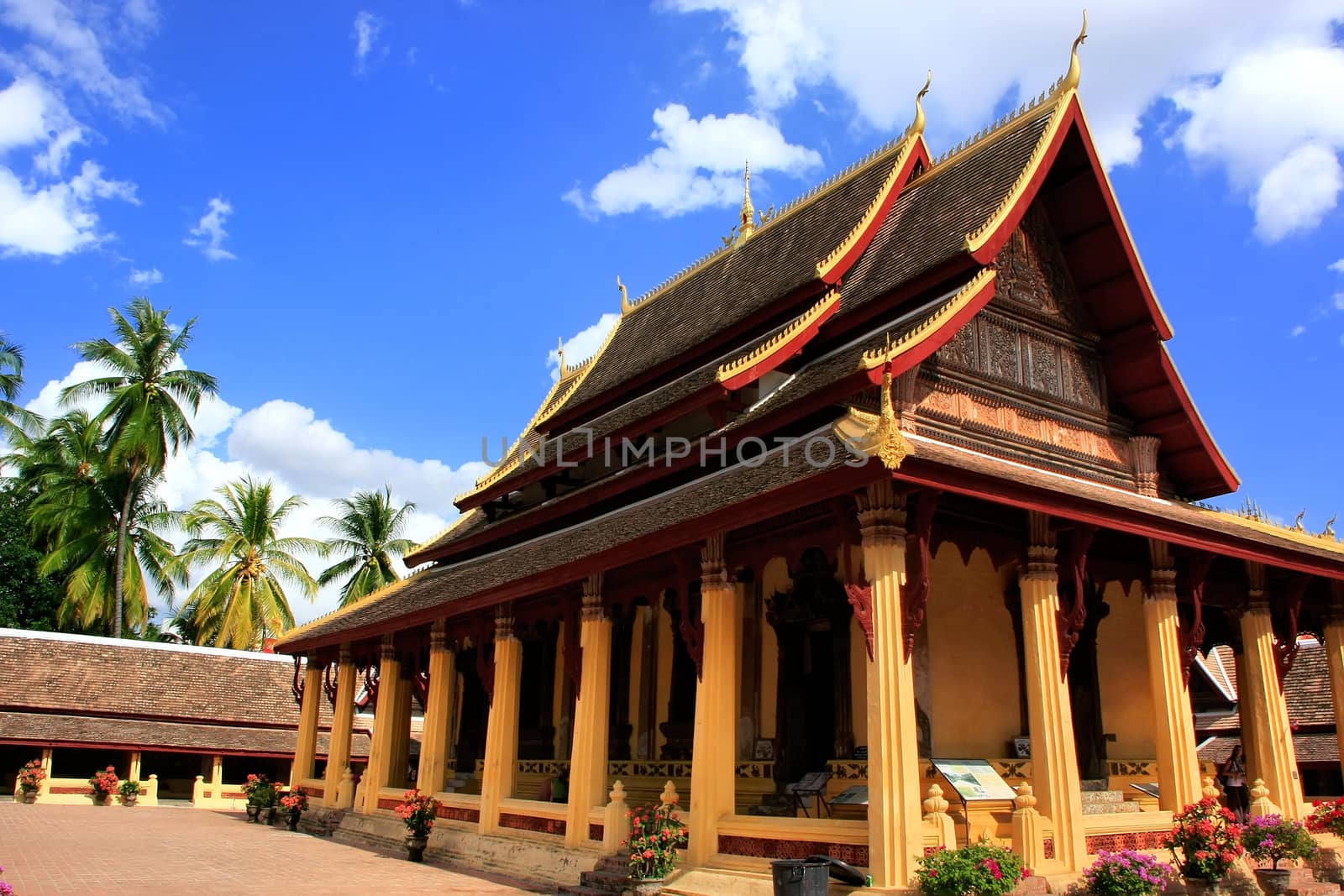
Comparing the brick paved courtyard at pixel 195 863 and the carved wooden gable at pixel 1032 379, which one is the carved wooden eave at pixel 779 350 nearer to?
the carved wooden gable at pixel 1032 379

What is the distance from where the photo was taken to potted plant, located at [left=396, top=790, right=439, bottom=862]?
1553 cm

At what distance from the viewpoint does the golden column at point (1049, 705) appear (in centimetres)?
983

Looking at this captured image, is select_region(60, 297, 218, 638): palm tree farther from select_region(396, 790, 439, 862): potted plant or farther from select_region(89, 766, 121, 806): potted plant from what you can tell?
select_region(396, 790, 439, 862): potted plant

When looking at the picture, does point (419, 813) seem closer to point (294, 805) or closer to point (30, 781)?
point (294, 805)

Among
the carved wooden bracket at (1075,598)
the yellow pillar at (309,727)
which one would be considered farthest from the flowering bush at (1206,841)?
the yellow pillar at (309,727)

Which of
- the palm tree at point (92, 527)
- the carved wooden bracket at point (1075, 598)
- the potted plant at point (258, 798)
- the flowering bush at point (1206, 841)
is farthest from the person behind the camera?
the palm tree at point (92, 527)

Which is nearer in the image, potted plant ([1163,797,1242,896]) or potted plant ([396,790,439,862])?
potted plant ([1163,797,1242,896])

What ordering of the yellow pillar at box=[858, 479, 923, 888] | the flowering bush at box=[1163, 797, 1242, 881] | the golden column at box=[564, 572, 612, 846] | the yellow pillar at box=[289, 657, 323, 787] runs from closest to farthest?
the yellow pillar at box=[858, 479, 923, 888] → the flowering bush at box=[1163, 797, 1242, 881] → the golden column at box=[564, 572, 612, 846] → the yellow pillar at box=[289, 657, 323, 787]

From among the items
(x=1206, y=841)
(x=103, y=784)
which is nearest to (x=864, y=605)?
(x=1206, y=841)

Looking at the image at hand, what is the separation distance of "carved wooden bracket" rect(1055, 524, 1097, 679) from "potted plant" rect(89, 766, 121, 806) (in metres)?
25.3

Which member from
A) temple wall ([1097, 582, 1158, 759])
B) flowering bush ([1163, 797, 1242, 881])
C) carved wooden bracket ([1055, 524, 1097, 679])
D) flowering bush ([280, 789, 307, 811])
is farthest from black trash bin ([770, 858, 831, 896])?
flowering bush ([280, 789, 307, 811])

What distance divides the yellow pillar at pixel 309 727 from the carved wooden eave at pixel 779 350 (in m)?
13.9

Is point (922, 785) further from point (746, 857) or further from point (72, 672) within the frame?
point (72, 672)

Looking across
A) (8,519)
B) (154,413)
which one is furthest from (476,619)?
(8,519)
